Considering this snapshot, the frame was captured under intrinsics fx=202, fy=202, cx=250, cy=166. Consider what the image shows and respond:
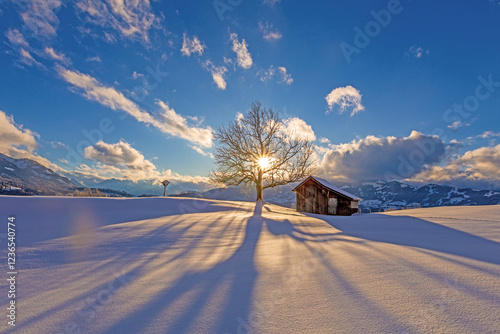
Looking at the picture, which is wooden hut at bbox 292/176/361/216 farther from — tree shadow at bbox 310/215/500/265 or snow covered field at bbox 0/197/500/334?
snow covered field at bbox 0/197/500/334

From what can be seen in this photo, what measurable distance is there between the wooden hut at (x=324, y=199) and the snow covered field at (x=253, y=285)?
565 inches

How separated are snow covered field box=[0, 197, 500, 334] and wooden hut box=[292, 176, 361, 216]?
1436 centimetres

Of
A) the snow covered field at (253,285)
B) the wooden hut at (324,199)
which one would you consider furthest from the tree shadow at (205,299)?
the wooden hut at (324,199)

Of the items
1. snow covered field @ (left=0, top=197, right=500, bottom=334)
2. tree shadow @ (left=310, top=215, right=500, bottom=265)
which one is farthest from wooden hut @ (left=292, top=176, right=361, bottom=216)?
snow covered field @ (left=0, top=197, right=500, bottom=334)

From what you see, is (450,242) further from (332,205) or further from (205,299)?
(332,205)

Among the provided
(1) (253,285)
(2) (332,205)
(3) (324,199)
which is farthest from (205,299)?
(3) (324,199)

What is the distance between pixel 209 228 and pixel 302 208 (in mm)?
17378

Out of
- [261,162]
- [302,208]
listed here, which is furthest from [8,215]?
[302,208]

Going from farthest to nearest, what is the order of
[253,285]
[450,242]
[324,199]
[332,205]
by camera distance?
[324,199]
[332,205]
[450,242]
[253,285]

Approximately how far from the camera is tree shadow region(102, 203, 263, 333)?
1.64 m

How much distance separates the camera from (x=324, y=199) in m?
19.4

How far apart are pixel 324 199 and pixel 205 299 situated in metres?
19.1

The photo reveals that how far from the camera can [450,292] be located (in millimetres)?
1957

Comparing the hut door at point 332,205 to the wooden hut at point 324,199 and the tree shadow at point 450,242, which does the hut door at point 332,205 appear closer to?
the wooden hut at point 324,199
